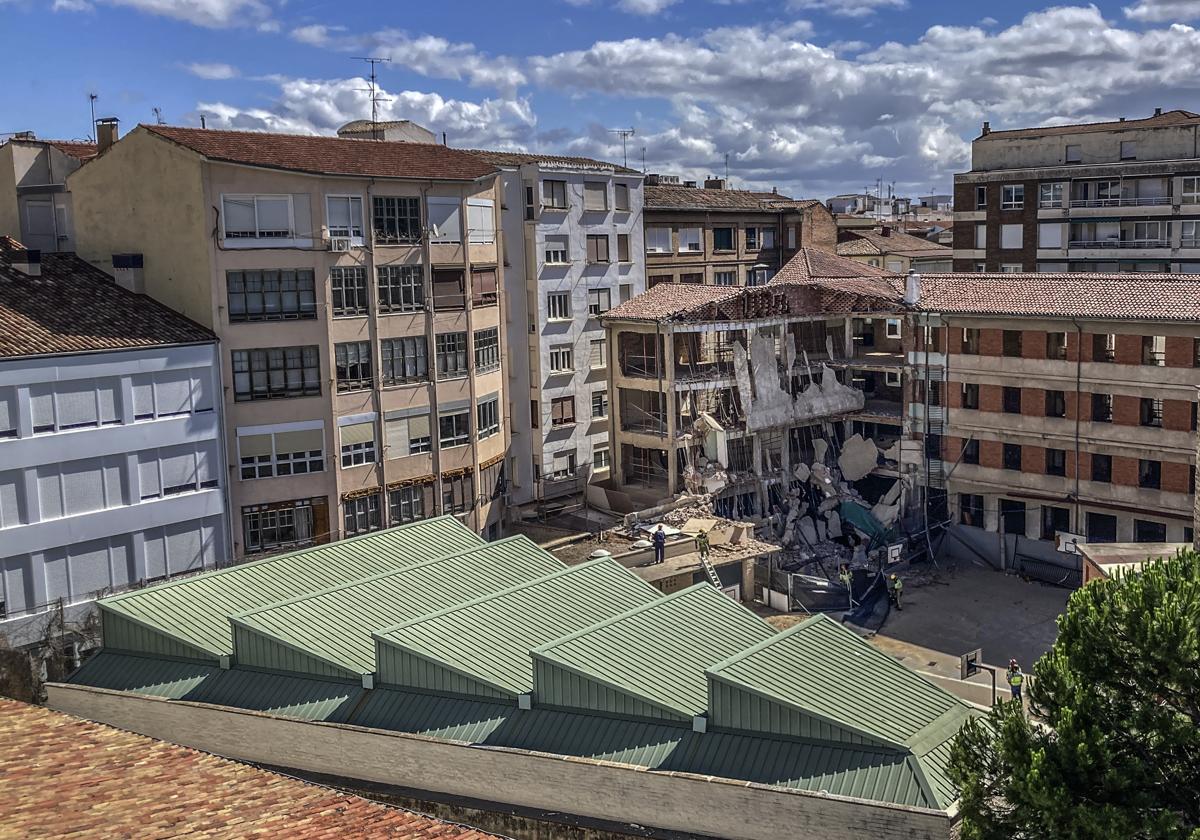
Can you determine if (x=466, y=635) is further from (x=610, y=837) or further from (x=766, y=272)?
(x=766, y=272)

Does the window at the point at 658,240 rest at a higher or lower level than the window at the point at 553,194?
lower

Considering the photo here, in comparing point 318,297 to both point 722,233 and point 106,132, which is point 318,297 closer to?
point 106,132

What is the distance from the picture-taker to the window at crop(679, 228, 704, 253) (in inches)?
2982

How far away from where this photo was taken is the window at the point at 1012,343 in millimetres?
58750

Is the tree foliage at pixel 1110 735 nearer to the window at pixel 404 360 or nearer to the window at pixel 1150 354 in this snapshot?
the window at pixel 404 360

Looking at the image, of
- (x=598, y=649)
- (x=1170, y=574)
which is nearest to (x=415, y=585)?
(x=598, y=649)

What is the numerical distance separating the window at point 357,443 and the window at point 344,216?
7184 mm

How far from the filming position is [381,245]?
160ft

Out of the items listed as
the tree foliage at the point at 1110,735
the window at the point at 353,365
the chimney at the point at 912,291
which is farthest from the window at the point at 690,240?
the tree foliage at the point at 1110,735

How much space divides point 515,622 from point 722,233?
5053 cm

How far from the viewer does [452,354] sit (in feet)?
169

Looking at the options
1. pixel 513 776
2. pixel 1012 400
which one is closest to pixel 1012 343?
pixel 1012 400

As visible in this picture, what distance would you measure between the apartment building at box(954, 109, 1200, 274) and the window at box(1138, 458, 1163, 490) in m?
25.0

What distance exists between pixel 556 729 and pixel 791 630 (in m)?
6.09
